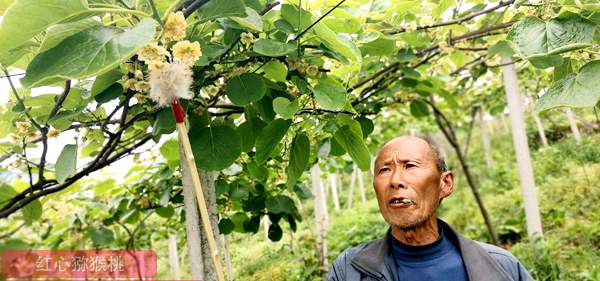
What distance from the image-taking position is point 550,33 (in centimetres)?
63

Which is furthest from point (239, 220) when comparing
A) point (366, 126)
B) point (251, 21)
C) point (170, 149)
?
point (251, 21)

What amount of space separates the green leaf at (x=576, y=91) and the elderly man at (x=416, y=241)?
1.17 ft

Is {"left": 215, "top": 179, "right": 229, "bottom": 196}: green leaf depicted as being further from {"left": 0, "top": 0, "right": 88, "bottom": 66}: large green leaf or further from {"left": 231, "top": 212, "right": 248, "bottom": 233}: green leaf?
{"left": 0, "top": 0, "right": 88, "bottom": 66}: large green leaf

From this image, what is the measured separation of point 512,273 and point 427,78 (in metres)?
0.87

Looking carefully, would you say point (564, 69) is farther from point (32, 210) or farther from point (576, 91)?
point (32, 210)

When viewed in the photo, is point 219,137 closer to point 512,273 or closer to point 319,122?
point 319,122

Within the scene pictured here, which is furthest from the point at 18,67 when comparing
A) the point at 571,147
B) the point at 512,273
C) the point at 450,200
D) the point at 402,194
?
the point at 450,200

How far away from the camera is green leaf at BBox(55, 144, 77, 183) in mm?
739

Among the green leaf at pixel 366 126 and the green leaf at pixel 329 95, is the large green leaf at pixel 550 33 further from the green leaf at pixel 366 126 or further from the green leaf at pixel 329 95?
the green leaf at pixel 366 126

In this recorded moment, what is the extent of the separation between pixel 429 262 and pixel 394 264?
72 mm

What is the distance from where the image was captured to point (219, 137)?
2.75ft

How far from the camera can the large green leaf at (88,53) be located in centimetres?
45

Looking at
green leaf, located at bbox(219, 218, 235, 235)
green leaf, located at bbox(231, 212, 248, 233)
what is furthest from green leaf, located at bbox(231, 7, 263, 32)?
green leaf, located at bbox(231, 212, 248, 233)

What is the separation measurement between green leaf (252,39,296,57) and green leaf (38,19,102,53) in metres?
0.25
